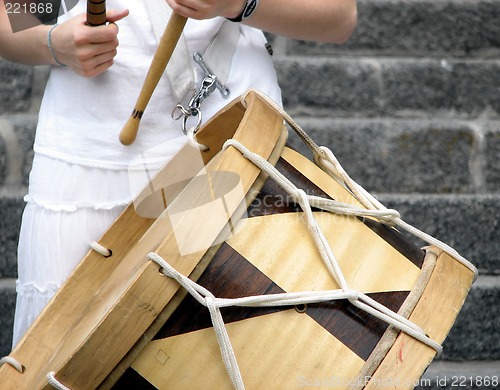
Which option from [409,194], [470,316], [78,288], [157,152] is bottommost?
[470,316]

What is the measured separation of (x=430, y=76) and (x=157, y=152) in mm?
1122

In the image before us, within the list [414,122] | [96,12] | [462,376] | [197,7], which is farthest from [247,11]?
[462,376]

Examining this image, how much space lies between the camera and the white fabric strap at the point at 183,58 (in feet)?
3.95

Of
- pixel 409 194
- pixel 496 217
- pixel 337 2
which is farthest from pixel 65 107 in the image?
pixel 496 217

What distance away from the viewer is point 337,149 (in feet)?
6.94

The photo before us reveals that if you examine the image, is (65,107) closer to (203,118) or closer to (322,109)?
(203,118)

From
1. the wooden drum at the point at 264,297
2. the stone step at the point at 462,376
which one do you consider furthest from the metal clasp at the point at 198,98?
the stone step at the point at 462,376

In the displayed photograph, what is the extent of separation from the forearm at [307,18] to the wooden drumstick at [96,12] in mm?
209

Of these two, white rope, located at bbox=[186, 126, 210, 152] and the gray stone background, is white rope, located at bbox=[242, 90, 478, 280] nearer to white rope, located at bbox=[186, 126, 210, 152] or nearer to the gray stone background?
white rope, located at bbox=[186, 126, 210, 152]

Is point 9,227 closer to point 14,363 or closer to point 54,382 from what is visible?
point 14,363

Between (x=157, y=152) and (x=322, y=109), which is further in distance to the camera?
(x=322, y=109)

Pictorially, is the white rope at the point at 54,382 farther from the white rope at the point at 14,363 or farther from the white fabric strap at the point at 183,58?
the white fabric strap at the point at 183,58

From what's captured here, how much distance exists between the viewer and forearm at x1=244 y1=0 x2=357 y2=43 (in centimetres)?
124

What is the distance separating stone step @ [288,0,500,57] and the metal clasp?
0.94m
